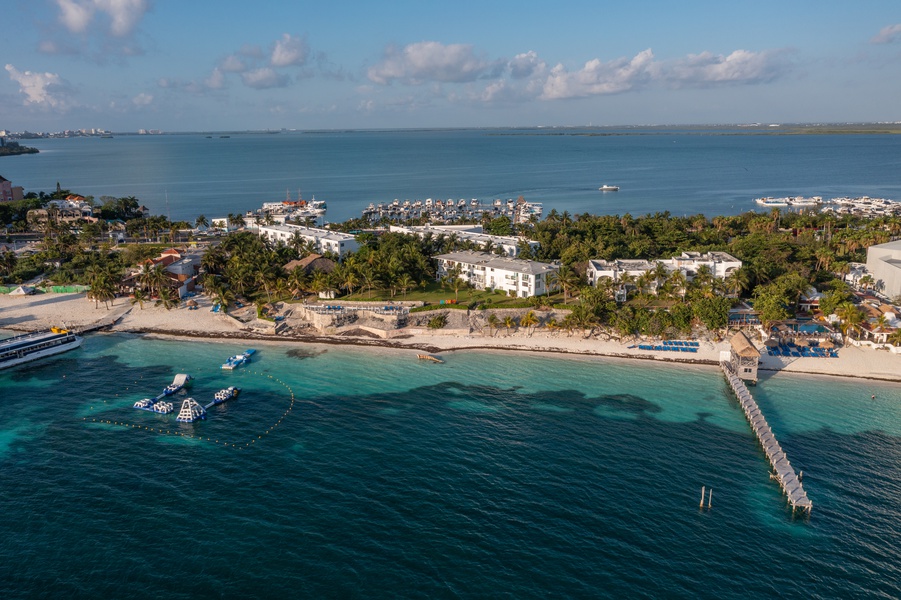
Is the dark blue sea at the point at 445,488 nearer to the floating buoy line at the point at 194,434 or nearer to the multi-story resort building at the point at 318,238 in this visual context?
the floating buoy line at the point at 194,434

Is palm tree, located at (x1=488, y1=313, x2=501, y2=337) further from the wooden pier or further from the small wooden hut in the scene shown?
the small wooden hut

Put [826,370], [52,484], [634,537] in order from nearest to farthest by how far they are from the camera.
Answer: [634,537], [52,484], [826,370]

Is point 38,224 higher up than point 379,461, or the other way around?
point 38,224

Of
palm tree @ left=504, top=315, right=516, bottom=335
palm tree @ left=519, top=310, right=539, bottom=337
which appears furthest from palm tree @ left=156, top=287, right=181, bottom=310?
palm tree @ left=519, top=310, right=539, bottom=337

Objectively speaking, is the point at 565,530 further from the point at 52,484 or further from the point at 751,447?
the point at 52,484

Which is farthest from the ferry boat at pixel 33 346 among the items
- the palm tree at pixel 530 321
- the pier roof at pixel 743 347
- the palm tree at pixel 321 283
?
the pier roof at pixel 743 347

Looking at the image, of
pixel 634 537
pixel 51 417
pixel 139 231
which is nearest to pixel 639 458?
pixel 634 537

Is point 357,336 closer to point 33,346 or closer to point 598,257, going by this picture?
point 33,346
